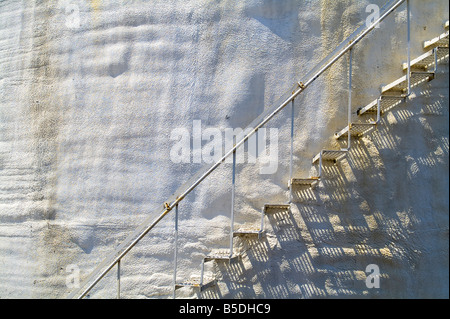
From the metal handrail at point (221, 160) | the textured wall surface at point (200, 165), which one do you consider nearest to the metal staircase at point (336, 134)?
the metal handrail at point (221, 160)

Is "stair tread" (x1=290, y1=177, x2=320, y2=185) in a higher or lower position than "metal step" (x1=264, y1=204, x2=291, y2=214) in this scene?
higher

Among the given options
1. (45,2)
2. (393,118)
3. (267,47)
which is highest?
(45,2)

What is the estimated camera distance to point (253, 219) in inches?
237

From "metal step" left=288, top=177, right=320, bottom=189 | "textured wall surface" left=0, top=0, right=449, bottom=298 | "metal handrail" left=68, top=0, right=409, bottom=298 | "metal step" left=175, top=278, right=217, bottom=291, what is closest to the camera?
"metal handrail" left=68, top=0, right=409, bottom=298

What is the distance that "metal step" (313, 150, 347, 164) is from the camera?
216 inches

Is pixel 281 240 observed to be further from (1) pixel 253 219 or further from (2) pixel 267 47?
(2) pixel 267 47

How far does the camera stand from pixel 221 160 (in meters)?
5.28

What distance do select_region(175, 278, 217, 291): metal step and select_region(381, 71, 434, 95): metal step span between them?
3101 mm

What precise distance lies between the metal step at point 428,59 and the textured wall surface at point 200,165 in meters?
0.20

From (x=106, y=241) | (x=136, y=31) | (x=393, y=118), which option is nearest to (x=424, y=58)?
(x=393, y=118)

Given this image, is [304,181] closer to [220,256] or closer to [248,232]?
[248,232]

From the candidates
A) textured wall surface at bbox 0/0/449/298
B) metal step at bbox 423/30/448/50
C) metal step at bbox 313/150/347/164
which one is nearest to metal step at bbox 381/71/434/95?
textured wall surface at bbox 0/0/449/298

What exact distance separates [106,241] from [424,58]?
14.8 ft

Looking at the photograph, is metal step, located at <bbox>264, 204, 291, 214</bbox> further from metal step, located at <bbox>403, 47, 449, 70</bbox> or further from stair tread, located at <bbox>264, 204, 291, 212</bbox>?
metal step, located at <bbox>403, 47, 449, 70</bbox>
